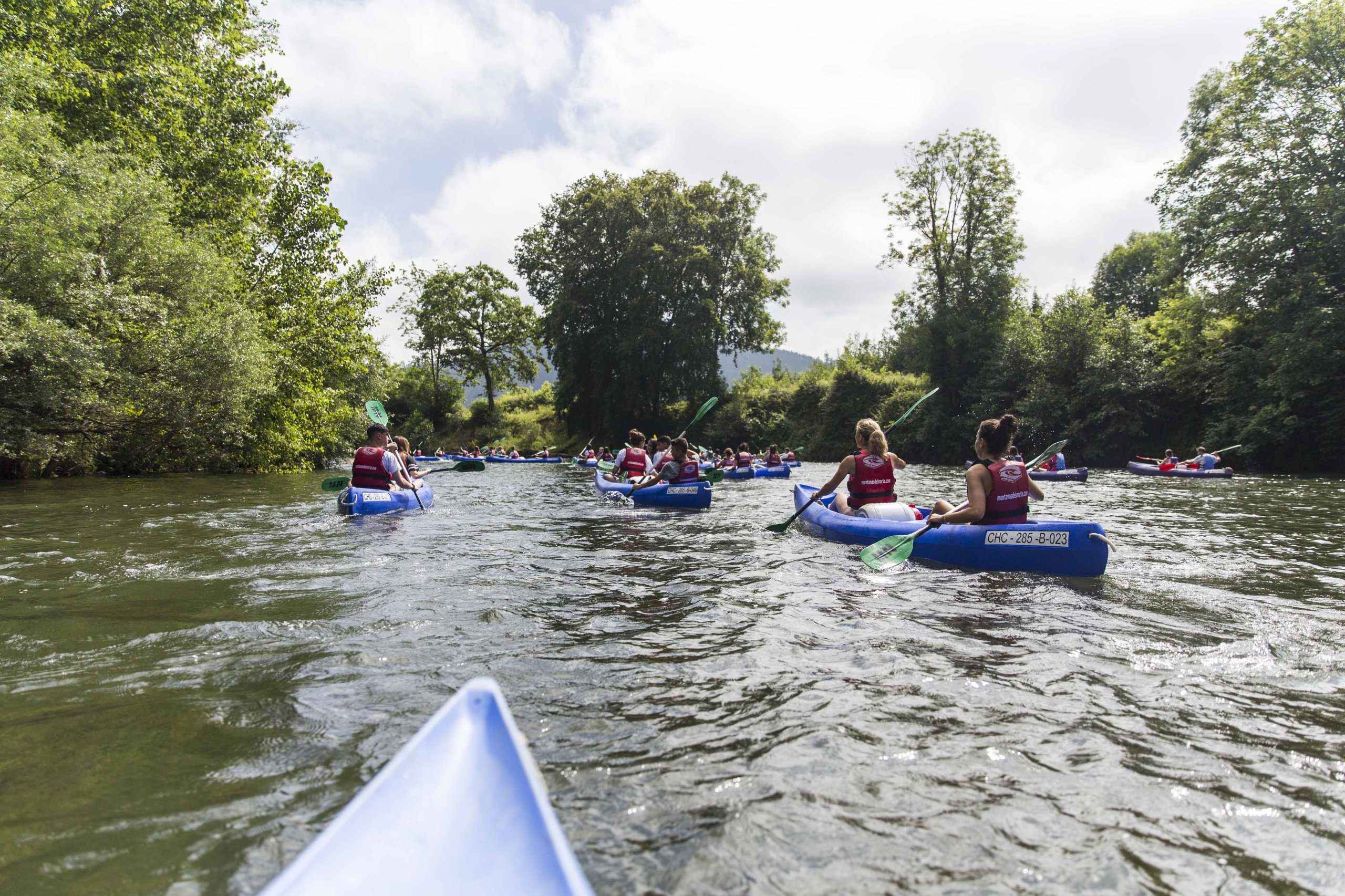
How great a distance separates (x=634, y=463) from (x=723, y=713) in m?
11.1

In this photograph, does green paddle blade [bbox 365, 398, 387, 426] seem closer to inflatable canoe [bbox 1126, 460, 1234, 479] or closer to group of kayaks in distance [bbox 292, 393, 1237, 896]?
group of kayaks in distance [bbox 292, 393, 1237, 896]

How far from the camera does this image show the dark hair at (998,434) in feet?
20.9

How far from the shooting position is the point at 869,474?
8.37 m

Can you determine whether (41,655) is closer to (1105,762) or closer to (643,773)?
(643,773)

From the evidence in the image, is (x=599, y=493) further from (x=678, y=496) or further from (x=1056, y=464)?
(x=1056, y=464)

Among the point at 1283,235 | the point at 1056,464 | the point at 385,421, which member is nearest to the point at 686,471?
the point at 385,421

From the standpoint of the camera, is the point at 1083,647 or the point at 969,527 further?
the point at 969,527

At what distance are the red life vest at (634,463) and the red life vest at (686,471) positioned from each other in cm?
222

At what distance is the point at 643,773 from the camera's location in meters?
2.77

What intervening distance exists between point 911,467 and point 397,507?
810 inches

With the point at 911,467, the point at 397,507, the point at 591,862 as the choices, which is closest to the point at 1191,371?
the point at 911,467

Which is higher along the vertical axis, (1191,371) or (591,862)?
(1191,371)

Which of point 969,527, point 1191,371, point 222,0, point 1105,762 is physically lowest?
point 1105,762

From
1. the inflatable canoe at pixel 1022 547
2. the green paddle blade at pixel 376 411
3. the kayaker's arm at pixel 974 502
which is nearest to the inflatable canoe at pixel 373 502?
the green paddle blade at pixel 376 411
